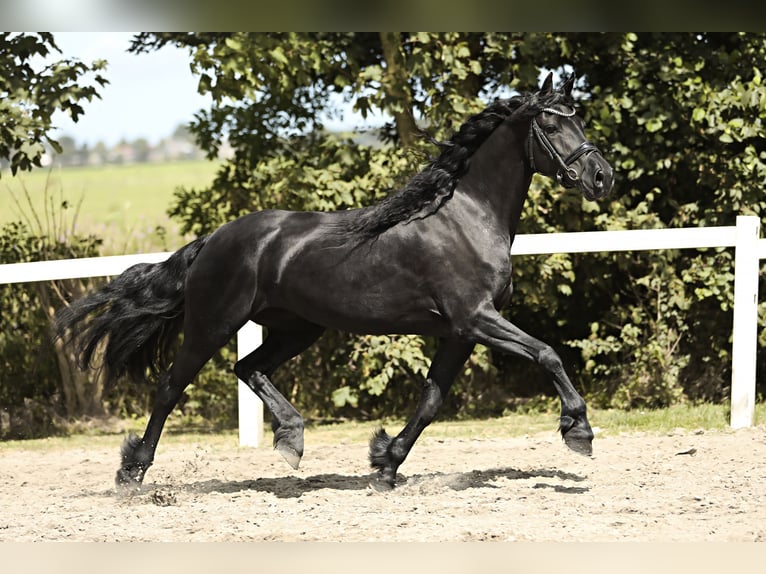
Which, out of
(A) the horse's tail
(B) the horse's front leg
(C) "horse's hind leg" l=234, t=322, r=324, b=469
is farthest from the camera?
(A) the horse's tail

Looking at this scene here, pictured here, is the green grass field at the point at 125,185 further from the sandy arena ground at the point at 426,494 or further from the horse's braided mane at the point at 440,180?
the horse's braided mane at the point at 440,180

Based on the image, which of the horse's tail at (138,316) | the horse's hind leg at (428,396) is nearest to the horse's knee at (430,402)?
the horse's hind leg at (428,396)

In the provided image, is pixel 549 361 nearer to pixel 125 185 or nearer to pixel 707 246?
pixel 707 246

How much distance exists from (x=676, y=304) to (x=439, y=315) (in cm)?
431

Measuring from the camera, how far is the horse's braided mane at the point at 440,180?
519cm

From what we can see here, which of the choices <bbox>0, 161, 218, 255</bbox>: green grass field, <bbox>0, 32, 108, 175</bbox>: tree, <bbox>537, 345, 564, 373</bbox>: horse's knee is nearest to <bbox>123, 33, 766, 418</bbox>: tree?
<bbox>0, 32, 108, 175</bbox>: tree

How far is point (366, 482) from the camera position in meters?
5.73

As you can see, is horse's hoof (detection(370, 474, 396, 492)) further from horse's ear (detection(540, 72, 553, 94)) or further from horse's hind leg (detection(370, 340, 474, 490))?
horse's ear (detection(540, 72, 553, 94))

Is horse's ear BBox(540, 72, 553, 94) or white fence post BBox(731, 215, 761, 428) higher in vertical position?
horse's ear BBox(540, 72, 553, 94)

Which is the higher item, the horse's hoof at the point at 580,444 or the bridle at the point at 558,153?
the bridle at the point at 558,153

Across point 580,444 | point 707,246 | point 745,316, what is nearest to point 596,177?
point 580,444

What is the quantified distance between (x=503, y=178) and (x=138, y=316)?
220 centimetres

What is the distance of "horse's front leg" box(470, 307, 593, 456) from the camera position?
15.9ft

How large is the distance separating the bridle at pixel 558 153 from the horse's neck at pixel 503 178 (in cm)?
6
